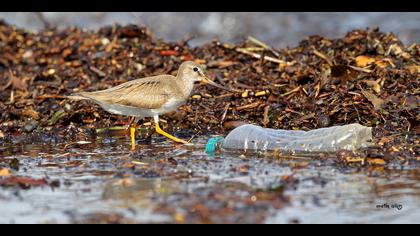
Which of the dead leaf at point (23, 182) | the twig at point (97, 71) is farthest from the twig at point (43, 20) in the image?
the dead leaf at point (23, 182)

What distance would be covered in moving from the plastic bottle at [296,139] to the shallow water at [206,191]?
35 centimetres

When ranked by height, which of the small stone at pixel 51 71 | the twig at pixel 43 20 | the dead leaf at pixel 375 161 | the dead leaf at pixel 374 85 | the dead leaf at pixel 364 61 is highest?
the twig at pixel 43 20

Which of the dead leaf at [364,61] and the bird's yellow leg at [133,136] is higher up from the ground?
the dead leaf at [364,61]

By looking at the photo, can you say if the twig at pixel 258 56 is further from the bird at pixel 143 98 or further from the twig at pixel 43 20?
the twig at pixel 43 20

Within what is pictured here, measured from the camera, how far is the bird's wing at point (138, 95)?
8359 mm

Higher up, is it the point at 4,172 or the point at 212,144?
the point at 212,144

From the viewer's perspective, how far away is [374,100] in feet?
27.6

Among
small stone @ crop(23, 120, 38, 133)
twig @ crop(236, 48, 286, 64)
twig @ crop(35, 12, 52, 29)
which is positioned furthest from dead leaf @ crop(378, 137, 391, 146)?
twig @ crop(35, 12, 52, 29)

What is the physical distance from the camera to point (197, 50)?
1116 centimetres

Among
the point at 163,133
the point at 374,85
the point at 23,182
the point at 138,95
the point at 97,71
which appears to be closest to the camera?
the point at 23,182

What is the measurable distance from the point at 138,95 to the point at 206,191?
2.91 metres

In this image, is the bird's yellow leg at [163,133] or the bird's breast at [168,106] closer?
the bird's yellow leg at [163,133]
